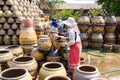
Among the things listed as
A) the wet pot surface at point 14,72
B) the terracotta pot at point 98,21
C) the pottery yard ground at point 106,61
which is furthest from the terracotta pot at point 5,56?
the terracotta pot at point 98,21

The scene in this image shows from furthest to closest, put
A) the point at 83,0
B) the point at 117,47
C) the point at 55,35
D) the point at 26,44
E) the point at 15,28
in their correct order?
the point at 83,0, the point at 15,28, the point at 117,47, the point at 26,44, the point at 55,35

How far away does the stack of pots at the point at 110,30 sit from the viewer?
892cm

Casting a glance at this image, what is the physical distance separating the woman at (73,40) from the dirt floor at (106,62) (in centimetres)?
139

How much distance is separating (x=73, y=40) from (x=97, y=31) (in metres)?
4.29

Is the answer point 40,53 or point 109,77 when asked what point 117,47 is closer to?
point 109,77

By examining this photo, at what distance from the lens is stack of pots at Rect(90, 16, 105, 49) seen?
28.6 ft

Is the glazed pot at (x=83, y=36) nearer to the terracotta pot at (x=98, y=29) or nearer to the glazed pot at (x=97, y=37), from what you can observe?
the glazed pot at (x=97, y=37)

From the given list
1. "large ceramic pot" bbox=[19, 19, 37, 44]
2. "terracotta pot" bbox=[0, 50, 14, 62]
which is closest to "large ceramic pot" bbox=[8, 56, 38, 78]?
"terracotta pot" bbox=[0, 50, 14, 62]

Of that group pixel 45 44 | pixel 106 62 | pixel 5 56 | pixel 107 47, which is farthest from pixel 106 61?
pixel 5 56

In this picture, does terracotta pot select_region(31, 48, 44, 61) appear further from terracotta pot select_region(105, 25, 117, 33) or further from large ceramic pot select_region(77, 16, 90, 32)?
terracotta pot select_region(105, 25, 117, 33)

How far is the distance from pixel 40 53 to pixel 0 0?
215 inches

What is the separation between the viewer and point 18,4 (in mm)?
10375

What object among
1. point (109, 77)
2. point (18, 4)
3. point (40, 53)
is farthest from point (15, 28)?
point (109, 77)

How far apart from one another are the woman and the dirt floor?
1.39 m
